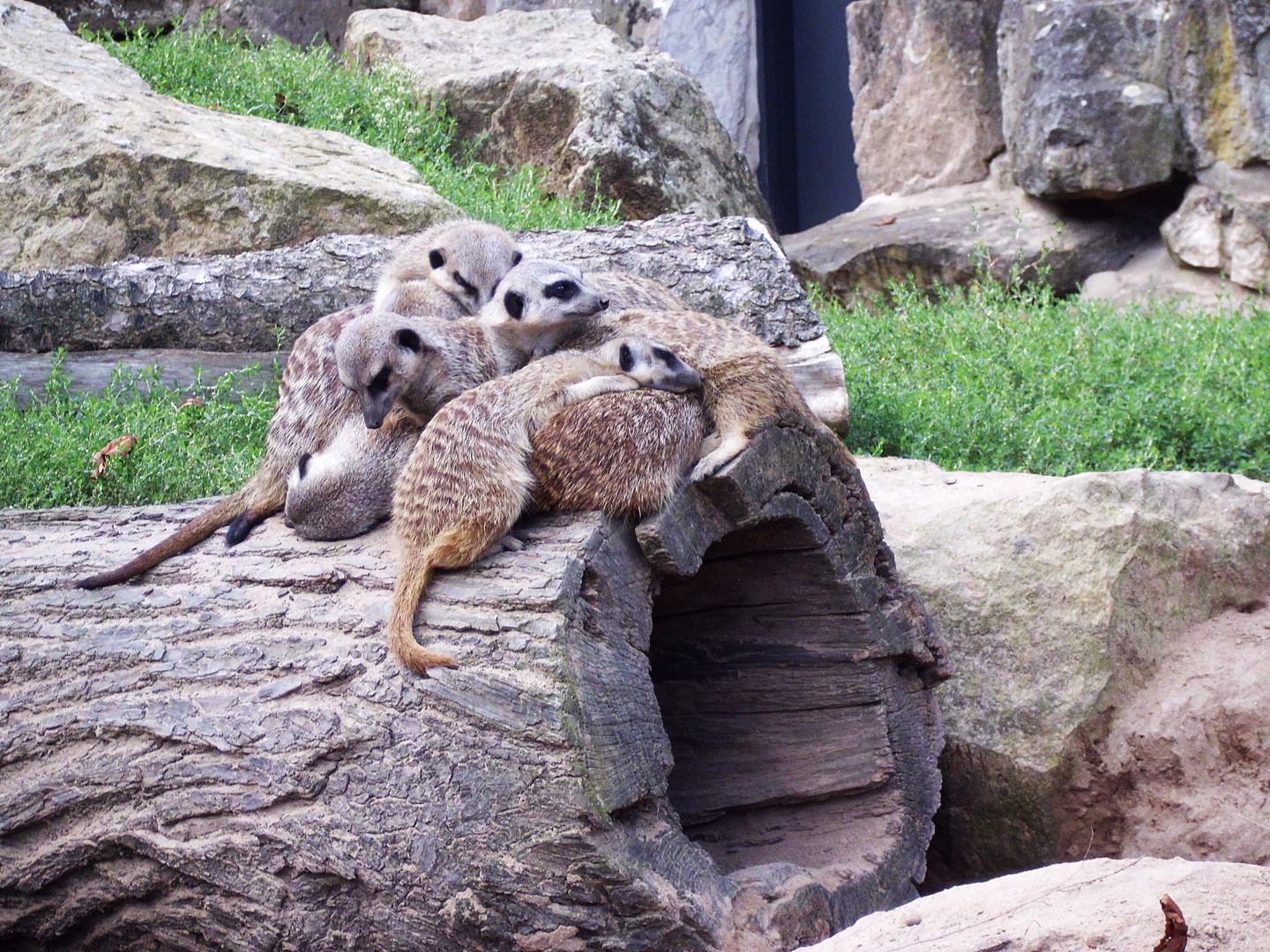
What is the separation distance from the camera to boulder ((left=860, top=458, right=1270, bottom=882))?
2.68 meters

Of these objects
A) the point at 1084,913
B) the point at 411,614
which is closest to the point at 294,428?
the point at 411,614

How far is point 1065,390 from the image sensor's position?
458 centimetres

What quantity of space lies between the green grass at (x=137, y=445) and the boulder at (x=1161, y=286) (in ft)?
15.7

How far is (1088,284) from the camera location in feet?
23.4

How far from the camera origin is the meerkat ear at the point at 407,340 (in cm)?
233

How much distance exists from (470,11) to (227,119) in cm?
476

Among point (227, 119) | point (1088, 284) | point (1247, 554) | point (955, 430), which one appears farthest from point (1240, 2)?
point (227, 119)

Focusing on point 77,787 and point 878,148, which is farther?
point 878,148

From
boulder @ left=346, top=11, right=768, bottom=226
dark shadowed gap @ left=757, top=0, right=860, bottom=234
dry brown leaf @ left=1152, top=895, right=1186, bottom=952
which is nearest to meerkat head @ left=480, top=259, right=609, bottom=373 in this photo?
dry brown leaf @ left=1152, top=895, right=1186, bottom=952

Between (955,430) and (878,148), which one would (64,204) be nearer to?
(955,430)

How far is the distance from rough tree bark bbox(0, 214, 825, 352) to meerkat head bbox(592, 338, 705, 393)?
186 centimetres

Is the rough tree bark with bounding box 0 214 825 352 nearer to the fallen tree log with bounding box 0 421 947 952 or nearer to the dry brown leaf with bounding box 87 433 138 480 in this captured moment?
the dry brown leaf with bounding box 87 433 138 480

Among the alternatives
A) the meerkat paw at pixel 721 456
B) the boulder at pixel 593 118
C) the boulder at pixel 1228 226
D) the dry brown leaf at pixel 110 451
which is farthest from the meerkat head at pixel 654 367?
the boulder at pixel 1228 226

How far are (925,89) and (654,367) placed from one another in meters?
6.79
